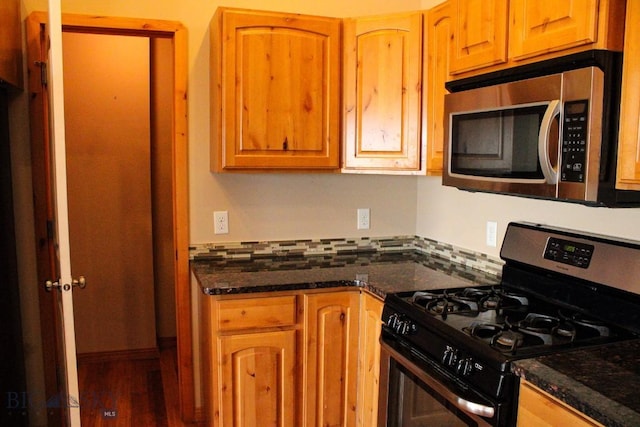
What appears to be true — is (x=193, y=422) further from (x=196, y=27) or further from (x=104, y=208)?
(x=196, y=27)

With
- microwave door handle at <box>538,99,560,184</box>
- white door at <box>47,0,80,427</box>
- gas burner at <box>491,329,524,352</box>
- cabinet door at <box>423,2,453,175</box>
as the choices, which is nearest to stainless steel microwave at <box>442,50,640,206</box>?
microwave door handle at <box>538,99,560,184</box>

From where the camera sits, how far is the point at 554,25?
1633mm

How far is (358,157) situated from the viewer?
8.64 ft

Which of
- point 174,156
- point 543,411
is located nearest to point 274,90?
point 174,156

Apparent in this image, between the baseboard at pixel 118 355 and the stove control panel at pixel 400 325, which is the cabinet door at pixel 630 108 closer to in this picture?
the stove control panel at pixel 400 325

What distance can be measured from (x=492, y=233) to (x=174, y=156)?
1.55m

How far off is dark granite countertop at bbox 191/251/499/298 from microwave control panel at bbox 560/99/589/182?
2.73ft

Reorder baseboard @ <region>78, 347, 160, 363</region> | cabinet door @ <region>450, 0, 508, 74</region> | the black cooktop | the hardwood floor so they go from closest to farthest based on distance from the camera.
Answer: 1. the black cooktop
2. cabinet door @ <region>450, 0, 508, 74</region>
3. the hardwood floor
4. baseboard @ <region>78, 347, 160, 363</region>

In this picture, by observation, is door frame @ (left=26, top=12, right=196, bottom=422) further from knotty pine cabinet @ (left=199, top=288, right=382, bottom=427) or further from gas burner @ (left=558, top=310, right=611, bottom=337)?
gas burner @ (left=558, top=310, right=611, bottom=337)

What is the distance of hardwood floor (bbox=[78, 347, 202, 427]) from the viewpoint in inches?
118

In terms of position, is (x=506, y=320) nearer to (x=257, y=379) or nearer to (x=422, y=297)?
(x=422, y=297)

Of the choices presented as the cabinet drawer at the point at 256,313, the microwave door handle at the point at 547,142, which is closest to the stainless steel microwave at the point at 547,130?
the microwave door handle at the point at 547,142

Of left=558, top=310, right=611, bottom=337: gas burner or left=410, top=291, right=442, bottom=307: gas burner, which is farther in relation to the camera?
left=410, top=291, right=442, bottom=307: gas burner

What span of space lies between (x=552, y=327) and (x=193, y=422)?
1.96 m
